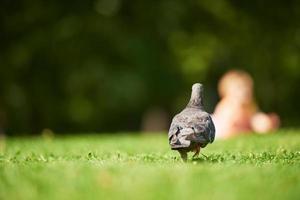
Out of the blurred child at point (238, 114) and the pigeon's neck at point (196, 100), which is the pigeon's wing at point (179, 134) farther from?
the blurred child at point (238, 114)

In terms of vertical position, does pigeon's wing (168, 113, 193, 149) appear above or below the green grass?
above

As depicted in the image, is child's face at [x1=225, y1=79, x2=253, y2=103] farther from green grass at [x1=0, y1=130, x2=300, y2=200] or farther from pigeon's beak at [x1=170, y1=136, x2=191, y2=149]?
pigeon's beak at [x1=170, y1=136, x2=191, y2=149]

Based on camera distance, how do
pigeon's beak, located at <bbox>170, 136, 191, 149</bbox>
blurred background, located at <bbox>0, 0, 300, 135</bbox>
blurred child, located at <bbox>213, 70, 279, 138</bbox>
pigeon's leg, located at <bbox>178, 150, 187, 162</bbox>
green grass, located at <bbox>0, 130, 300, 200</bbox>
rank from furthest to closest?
1. blurred background, located at <bbox>0, 0, 300, 135</bbox>
2. blurred child, located at <bbox>213, 70, 279, 138</bbox>
3. pigeon's leg, located at <bbox>178, 150, 187, 162</bbox>
4. pigeon's beak, located at <bbox>170, 136, 191, 149</bbox>
5. green grass, located at <bbox>0, 130, 300, 200</bbox>

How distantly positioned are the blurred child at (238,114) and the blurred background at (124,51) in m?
8.20

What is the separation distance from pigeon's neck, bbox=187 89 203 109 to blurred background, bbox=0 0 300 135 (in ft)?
48.6

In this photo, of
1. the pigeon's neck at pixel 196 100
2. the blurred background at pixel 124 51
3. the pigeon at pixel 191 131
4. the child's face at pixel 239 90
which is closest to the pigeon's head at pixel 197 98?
the pigeon's neck at pixel 196 100

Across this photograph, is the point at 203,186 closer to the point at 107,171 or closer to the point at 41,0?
the point at 107,171

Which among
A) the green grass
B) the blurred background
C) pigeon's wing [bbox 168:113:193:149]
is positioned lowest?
the green grass

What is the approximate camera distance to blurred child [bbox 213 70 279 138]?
15.1 meters

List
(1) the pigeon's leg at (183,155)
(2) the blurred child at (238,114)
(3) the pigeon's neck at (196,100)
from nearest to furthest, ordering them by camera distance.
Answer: (1) the pigeon's leg at (183,155) → (3) the pigeon's neck at (196,100) → (2) the blurred child at (238,114)

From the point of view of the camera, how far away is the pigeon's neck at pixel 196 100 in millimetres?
8031

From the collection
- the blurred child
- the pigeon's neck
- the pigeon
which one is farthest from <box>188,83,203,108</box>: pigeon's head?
the blurred child

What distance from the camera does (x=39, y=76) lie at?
2334cm

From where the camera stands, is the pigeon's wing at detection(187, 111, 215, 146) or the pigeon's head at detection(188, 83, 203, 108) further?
the pigeon's head at detection(188, 83, 203, 108)
